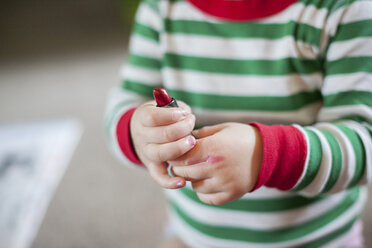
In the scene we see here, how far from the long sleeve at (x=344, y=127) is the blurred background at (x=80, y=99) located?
413mm

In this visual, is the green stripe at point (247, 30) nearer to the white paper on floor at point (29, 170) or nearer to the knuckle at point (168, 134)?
the knuckle at point (168, 134)

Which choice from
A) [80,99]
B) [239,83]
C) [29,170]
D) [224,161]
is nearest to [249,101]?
[239,83]

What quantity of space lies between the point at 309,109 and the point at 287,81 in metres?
0.05

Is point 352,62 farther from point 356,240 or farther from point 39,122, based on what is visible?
point 39,122

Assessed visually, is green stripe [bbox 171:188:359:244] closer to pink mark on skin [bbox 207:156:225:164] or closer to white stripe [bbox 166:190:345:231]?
white stripe [bbox 166:190:345:231]

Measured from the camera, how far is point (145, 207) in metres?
0.75

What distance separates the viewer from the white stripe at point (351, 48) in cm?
30

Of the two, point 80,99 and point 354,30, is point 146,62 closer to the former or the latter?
point 354,30

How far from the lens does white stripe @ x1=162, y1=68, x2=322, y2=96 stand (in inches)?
14.3

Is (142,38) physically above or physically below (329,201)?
above

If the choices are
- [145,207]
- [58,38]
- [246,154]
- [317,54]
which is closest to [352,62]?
[317,54]

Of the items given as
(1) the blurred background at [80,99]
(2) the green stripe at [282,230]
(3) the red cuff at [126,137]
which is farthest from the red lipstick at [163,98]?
(1) the blurred background at [80,99]

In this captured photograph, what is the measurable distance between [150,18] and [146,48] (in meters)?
0.04

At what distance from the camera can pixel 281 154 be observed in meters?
0.30
